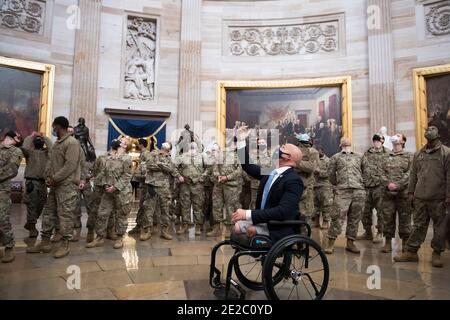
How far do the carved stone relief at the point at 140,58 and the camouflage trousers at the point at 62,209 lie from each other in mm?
8434

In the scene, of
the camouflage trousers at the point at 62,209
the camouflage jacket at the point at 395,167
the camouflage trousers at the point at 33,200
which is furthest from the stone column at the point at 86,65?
the camouflage jacket at the point at 395,167

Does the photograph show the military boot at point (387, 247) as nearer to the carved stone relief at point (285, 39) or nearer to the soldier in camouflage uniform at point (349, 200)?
the soldier in camouflage uniform at point (349, 200)

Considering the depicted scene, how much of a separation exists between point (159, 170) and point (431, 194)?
15.0ft

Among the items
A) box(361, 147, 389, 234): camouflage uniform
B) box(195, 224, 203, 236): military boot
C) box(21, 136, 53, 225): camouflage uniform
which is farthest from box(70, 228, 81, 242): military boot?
box(361, 147, 389, 234): camouflage uniform

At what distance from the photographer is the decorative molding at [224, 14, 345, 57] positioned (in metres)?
12.8

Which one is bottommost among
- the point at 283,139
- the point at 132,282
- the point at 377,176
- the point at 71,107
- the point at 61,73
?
the point at 132,282

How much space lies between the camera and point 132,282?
3527 mm

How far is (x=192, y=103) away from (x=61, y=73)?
487 centimetres

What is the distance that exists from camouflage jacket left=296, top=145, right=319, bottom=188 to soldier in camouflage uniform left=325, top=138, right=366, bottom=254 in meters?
0.49

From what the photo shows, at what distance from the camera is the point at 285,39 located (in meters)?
13.2

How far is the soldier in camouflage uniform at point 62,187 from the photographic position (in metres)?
4.64
